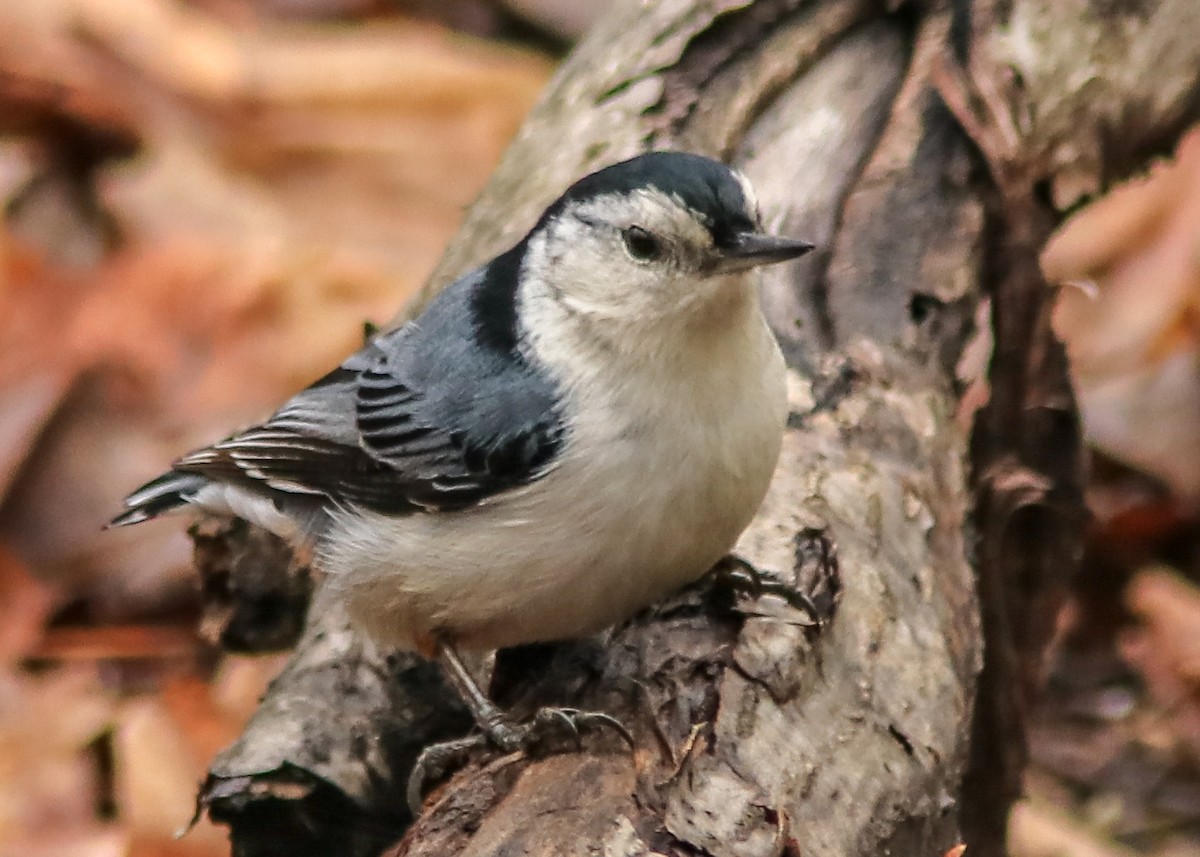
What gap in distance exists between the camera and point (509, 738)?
7.26 feet

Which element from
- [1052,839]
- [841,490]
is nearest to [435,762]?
[841,490]

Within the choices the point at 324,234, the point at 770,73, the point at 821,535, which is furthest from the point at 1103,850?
the point at 324,234

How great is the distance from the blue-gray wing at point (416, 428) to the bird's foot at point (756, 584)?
31 cm

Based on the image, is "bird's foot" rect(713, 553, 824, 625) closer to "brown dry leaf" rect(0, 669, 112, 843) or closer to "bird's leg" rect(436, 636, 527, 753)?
"bird's leg" rect(436, 636, 527, 753)

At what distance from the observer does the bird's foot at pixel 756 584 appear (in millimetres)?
2240

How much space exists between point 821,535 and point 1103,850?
1490mm

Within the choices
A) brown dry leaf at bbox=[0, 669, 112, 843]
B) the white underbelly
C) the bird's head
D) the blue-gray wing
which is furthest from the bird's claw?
brown dry leaf at bbox=[0, 669, 112, 843]

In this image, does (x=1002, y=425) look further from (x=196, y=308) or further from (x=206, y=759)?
(x=196, y=308)

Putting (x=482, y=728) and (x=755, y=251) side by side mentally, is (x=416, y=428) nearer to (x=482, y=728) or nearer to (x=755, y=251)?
(x=482, y=728)

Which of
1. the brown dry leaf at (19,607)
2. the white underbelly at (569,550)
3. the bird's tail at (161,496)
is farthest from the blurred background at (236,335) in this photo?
the white underbelly at (569,550)

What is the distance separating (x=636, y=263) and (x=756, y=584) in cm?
48

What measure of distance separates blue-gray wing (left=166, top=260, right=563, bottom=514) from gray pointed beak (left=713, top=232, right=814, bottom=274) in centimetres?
32

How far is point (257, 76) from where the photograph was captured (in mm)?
5426

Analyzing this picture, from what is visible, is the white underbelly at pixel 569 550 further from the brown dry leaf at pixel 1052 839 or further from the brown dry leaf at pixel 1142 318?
the brown dry leaf at pixel 1142 318
